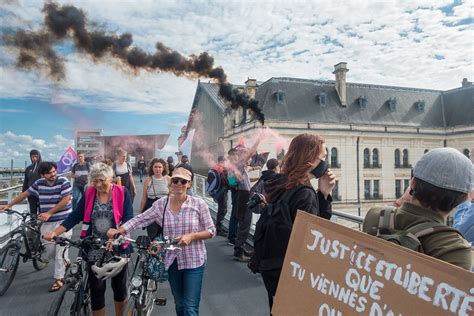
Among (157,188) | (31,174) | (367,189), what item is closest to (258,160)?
(157,188)

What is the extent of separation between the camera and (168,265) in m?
3.15

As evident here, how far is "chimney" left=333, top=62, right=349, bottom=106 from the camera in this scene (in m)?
53.5

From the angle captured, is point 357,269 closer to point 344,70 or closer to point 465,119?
point 344,70

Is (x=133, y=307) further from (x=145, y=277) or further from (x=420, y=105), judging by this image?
(x=420, y=105)

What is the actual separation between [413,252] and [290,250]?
0.66 meters

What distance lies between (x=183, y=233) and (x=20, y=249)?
362 centimetres

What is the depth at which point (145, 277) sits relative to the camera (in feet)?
10.6

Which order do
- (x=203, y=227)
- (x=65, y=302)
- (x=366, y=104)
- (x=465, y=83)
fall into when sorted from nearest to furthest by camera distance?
(x=65, y=302), (x=203, y=227), (x=366, y=104), (x=465, y=83)

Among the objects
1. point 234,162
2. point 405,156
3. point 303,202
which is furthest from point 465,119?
point 303,202

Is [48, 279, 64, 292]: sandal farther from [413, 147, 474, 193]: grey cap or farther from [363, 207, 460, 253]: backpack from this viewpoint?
A: [413, 147, 474, 193]: grey cap

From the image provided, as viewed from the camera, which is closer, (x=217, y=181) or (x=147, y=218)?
(x=147, y=218)

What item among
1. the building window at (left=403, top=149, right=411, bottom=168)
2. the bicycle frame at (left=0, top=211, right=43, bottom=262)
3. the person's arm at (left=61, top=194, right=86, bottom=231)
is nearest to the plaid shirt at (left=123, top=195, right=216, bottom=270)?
the person's arm at (left=61, top=194, right=86, bottom=231)

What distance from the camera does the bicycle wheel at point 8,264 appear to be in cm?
488

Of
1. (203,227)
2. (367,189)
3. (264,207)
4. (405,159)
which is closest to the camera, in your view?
(264,207)
